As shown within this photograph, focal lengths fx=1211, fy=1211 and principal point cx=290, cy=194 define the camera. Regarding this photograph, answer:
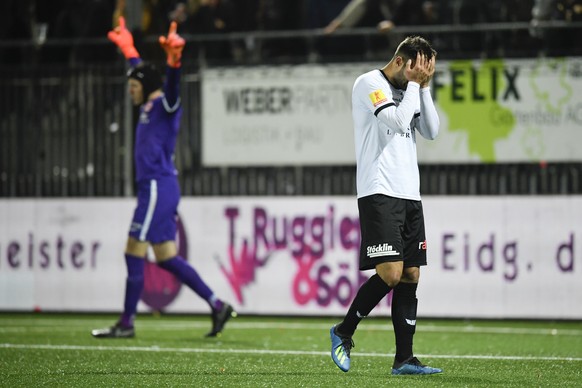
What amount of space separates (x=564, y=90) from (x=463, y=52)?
1.16 metres

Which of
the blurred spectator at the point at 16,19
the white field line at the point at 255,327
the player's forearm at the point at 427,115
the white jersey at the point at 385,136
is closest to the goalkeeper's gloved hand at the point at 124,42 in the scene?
the white field line at the point at 255,327

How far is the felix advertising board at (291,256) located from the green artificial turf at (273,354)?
13.4 inches

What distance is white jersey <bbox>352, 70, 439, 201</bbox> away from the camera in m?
7.15

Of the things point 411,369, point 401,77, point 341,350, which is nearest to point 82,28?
point 401,77

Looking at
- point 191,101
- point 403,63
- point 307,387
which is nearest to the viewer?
point 307,387

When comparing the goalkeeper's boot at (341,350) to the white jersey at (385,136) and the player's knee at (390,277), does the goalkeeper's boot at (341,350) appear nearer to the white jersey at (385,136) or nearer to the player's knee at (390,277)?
the player's knee at (390,277)

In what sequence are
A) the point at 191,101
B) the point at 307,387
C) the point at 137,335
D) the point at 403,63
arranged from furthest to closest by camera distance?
the point at 191,101, the point at 137,335, the point at 403,63, the point at 307,387

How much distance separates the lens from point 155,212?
33.9 ft

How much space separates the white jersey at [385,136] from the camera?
282 inches

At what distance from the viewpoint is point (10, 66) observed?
14.3 m

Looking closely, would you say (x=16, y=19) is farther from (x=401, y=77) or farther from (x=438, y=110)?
(x=401, y=77)

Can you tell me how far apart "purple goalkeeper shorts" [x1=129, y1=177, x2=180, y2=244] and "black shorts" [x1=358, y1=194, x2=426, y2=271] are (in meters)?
3.41

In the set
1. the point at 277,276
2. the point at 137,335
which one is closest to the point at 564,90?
the point at 277,276

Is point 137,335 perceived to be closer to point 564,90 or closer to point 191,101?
point 191,101
